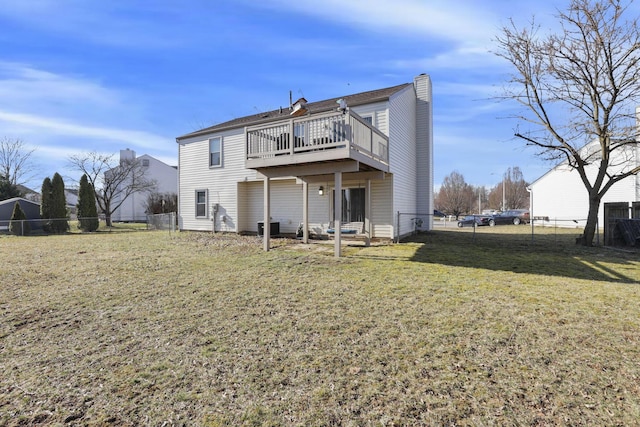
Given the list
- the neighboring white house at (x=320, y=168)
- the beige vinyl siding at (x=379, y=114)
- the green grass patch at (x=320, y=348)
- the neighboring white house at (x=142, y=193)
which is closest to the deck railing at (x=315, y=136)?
the neighboring white house at (x=320, y=168)

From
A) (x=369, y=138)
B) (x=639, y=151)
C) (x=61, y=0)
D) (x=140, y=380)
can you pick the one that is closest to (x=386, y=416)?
(x=140, y=380)

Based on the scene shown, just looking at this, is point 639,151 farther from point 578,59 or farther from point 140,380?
point 140,380

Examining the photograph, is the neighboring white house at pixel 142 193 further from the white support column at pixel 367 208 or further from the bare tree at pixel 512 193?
the bare tree at pixel 512 193

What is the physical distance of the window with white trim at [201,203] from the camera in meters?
15.1

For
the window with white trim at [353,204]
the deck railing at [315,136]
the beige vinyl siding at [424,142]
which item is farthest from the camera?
the beige vinyl siding at [424,142]

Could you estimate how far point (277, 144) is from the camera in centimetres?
903

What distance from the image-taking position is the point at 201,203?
49.9 ft

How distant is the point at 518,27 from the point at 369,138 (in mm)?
8338

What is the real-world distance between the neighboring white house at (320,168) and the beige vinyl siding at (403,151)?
41 millimetres

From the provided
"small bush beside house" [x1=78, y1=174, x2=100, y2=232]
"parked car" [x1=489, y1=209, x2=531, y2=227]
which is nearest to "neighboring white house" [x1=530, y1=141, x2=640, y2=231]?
"parked car" [x1=489, y1=209, x2=531, y2=227]

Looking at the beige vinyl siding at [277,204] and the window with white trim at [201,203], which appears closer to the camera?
the beige vinyl siding at [277,204]

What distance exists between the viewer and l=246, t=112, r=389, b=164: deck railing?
25.0ft

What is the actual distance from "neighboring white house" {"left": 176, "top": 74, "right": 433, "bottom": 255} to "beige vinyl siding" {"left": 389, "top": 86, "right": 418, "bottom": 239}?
0.04m

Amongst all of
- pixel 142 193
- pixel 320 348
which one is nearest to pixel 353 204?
pixel 320 348
